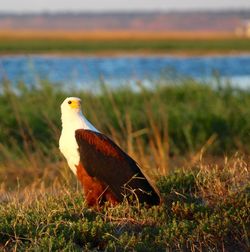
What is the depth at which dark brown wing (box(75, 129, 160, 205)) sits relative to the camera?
243 inches

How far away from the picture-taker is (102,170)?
6.21 meters

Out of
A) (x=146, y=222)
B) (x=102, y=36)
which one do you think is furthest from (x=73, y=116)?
(x=102, y=36)

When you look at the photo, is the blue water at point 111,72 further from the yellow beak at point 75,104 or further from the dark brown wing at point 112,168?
the dark brown wing at point 112,168

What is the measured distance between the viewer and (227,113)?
516 inches

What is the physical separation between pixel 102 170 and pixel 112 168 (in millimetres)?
73

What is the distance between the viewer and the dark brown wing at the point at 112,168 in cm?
618

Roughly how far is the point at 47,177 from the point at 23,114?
2.55 m

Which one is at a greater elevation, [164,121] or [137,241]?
[137,241]

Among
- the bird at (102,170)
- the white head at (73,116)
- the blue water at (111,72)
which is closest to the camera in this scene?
the bird at (102,170)

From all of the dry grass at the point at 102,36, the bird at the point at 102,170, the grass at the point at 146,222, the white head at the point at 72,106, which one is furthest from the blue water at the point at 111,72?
the dry grass at the point at 102,36

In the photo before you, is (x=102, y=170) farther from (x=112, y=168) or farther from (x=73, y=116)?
(x=73, y=116)

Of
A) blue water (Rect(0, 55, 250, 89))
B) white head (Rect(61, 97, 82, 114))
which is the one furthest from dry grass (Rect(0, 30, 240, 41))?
white head (Rect(61, 97, 82, 114))

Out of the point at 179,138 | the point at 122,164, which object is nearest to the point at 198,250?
the point at 122,164

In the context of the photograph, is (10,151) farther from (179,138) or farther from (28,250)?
(28,250)
